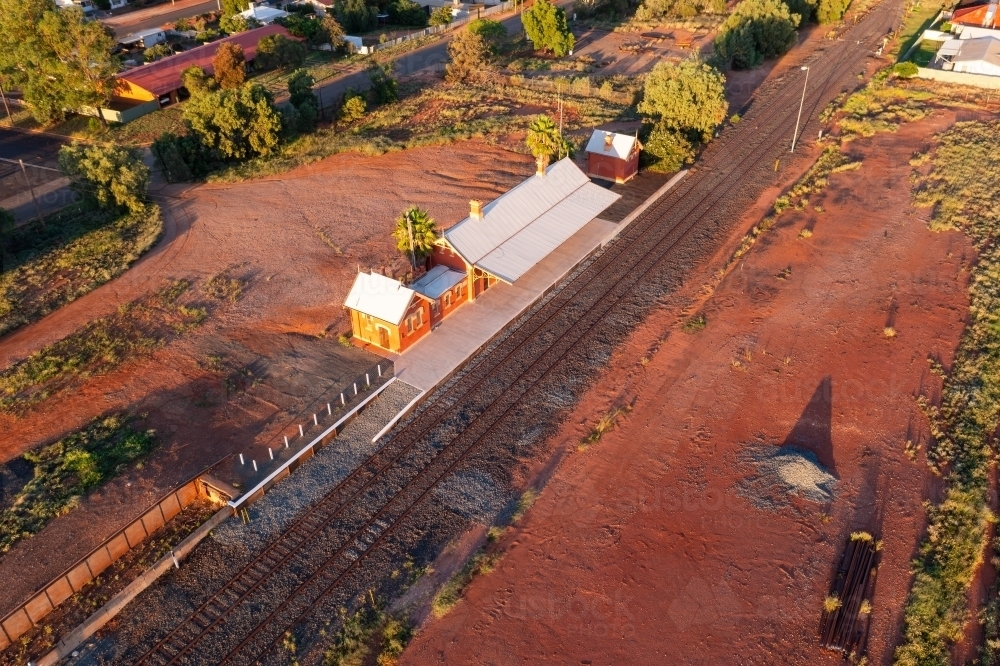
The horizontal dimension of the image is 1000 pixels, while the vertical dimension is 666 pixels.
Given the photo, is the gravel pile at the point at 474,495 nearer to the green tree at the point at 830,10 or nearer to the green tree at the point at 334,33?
the green tree at the point at 334,33

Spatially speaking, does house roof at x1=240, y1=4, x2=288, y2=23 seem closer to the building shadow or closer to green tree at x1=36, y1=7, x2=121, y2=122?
green tree at x1=36, y1=7, x2=121, y2=122

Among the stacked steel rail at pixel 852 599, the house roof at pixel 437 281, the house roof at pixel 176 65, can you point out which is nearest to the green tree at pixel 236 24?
the house roof at pixel 176 65

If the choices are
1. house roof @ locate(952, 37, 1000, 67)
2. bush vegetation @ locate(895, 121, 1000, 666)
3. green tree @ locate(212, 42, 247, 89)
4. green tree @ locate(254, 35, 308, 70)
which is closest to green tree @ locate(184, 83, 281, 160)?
green tree @ locate(212, 42, 247, 89)

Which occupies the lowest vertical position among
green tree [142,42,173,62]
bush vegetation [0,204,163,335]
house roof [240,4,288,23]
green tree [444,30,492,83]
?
bush vegetation [0,204,163,335]

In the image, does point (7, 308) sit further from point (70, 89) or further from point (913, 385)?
point (913, 385)

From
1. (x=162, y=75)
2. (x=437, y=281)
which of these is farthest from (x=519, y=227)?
(x=162, y=75)

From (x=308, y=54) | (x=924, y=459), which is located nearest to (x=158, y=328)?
(x=924, y=459)

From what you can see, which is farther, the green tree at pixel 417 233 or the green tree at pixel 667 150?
the green tree at pixel 667 150
